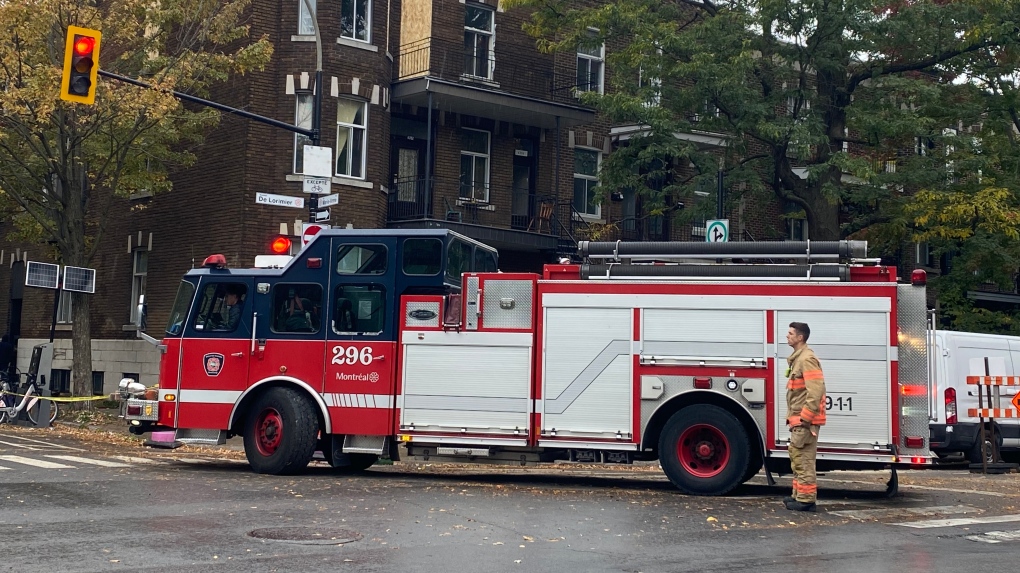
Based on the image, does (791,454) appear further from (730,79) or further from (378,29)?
(378,29)

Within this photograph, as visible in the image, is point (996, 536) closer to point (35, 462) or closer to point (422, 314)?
point (422, 314)

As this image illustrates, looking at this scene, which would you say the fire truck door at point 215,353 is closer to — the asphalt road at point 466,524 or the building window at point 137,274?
the asphalt road at point 466,524

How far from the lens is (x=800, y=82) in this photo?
986 inches

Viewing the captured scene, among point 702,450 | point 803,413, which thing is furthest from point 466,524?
point 803,413

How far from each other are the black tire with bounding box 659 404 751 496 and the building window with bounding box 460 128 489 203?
678 inches

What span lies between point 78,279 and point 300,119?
6058mm


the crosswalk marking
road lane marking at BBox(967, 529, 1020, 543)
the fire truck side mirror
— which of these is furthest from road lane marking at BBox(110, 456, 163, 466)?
road lane marking at BBox(967, 529, 1020, 543)

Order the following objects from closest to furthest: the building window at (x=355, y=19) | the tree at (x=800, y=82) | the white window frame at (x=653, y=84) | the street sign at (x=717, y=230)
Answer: the street sign at (x=717, y=230), the tree at (x=800, y=82), the white window frame at (x=653, y=84), the building window at (x=355, y=19)

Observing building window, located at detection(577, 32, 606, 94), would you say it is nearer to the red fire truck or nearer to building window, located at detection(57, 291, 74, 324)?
building window, located at detection(57, 291, 74, 324)

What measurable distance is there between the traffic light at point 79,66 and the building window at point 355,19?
34.8 ft

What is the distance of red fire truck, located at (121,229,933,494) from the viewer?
40.1 ft

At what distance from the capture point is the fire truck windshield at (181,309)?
1439cm

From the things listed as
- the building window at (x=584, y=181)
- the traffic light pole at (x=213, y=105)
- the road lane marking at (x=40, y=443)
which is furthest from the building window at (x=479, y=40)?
the road lane marking at (x=40, y=443)

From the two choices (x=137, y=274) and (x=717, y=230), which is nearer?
(x=717, y=230)
